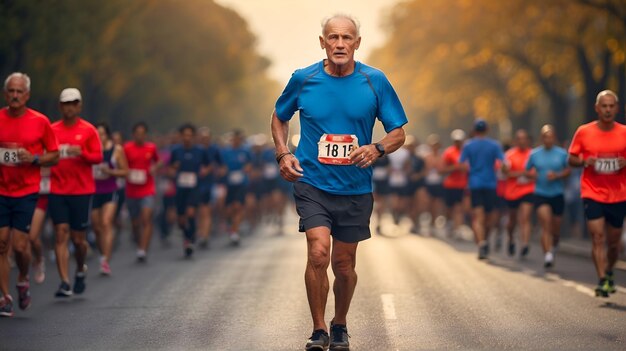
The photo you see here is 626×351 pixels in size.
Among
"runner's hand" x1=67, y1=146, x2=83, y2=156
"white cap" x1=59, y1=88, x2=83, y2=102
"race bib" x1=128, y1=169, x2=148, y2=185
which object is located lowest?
"race bib" x1=128, y1=169, x2=148, y2=185

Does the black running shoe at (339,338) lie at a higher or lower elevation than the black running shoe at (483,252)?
higher

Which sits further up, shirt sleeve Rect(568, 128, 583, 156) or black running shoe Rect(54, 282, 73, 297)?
shirt sleeve Rect(568, 128, 583, 156)

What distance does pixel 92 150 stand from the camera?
44.0ft

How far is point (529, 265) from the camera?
17859 mm

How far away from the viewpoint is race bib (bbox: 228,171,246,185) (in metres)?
24.9

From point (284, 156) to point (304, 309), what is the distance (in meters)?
3.30

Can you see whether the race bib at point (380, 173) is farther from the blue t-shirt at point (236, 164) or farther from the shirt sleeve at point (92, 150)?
the shirt sleeve at point (92, 150)

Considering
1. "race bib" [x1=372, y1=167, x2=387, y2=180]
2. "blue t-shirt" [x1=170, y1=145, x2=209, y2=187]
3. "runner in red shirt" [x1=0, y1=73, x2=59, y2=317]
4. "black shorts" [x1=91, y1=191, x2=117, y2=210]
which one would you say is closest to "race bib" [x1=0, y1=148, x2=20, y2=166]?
"runner in red shirt" [x1=0, y1=73, x2=59, y2=317]

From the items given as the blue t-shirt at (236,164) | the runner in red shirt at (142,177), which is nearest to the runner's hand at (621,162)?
the runner in red shirt at (142,177)

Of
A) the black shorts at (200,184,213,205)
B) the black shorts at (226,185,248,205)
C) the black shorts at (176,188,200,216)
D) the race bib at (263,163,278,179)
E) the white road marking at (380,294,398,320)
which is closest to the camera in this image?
the white road marking at (380,294,398,320)

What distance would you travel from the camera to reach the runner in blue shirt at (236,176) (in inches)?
962

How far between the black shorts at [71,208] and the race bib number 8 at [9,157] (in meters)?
1.60

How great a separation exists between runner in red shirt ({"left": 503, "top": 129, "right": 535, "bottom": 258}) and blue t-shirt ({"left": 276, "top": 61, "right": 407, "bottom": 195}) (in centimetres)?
969

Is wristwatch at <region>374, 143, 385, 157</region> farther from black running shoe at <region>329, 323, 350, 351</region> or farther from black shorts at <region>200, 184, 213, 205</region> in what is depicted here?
black shorts at <region>200, 184, 213, 205</region>
